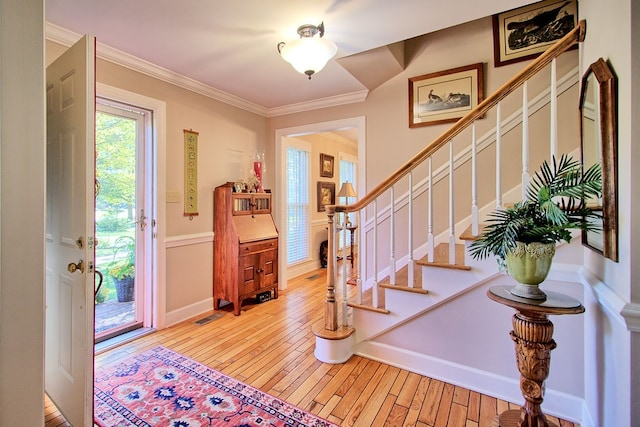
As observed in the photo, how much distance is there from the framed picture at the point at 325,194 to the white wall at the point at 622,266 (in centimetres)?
440

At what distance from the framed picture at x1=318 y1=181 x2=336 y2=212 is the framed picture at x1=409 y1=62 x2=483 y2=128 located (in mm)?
2658

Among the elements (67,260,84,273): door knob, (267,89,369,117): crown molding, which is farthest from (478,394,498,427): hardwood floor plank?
(267,89,369,117): crown molding

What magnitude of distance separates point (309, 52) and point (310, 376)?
2280 mm

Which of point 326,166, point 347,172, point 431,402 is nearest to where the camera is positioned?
point 431,402

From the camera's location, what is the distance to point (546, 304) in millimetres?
1329

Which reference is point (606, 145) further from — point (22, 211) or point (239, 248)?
point (239, 248)

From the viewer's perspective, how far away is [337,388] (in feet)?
6.68

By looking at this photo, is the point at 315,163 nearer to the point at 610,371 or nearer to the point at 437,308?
the point at 437,308

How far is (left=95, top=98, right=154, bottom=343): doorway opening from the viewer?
2.69 meters

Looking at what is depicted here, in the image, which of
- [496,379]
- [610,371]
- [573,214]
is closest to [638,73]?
[573,214]

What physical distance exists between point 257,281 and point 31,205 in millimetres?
2632

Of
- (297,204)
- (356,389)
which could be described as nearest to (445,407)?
(356,389)

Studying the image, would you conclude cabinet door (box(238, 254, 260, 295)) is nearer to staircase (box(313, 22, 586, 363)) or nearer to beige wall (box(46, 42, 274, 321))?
beige wall (box(46, 42, 274, 321))

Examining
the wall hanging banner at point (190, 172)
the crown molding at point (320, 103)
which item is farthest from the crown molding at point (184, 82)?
the wall hanging banner at point (190, 172)
